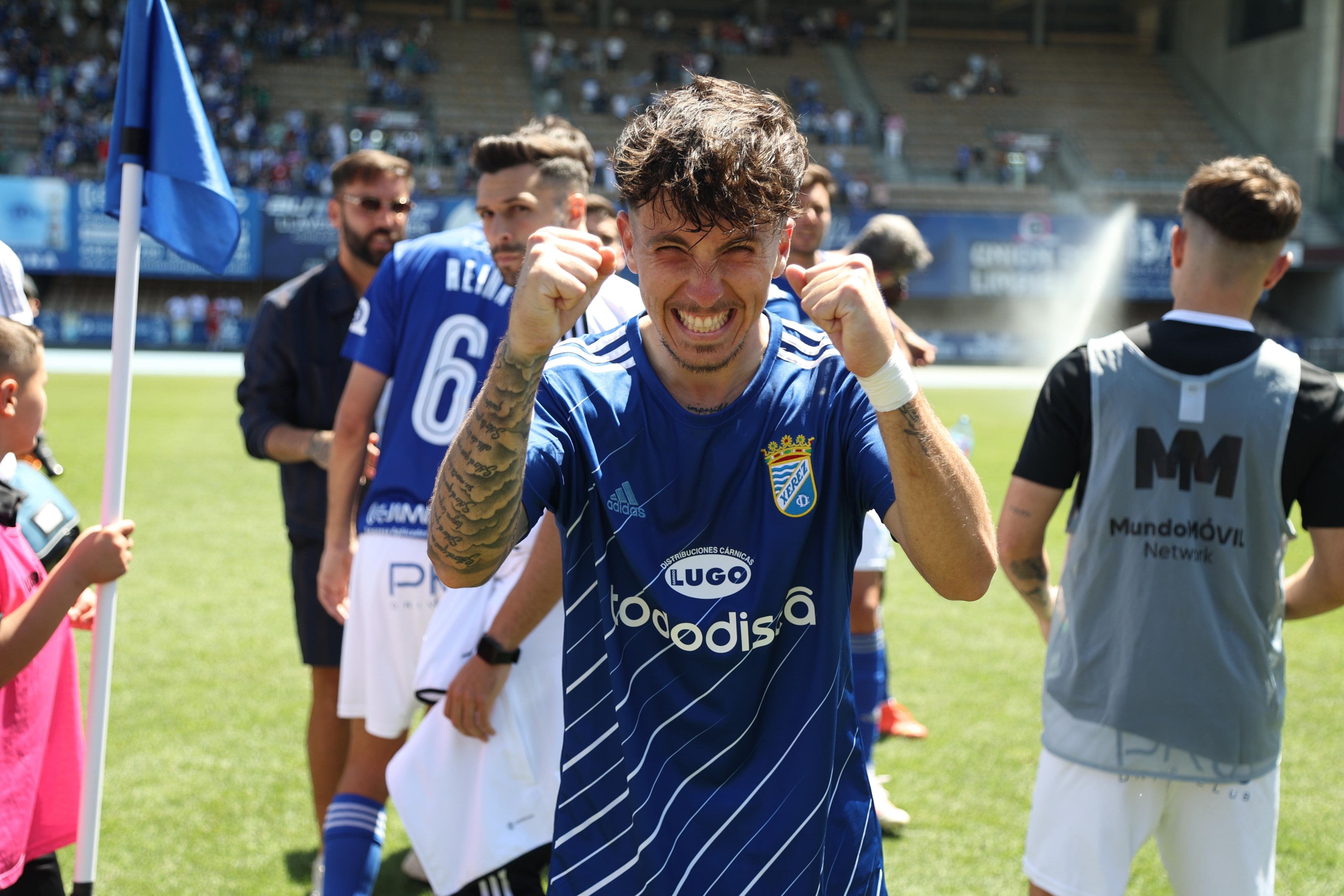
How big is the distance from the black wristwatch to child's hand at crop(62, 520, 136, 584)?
831mm

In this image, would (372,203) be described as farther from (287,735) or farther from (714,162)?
(714,162)

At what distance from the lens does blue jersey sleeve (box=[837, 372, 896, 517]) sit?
6.27ft

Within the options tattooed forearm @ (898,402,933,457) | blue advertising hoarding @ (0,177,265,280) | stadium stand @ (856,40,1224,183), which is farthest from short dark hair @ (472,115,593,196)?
stadium stand @ (856,40,1224,183)

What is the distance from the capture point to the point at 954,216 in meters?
35.4

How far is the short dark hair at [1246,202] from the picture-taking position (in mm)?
2732

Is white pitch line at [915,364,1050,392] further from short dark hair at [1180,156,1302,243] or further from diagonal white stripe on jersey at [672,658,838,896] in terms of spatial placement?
diagonal white stripe on jersey at [672,658,838,896]

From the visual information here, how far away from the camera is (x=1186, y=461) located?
2.72 meters

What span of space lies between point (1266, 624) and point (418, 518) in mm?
2296

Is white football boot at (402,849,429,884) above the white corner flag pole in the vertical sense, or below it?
below

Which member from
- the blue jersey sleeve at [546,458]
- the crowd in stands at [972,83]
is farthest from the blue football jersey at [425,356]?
the crowd in stands at [972,83]

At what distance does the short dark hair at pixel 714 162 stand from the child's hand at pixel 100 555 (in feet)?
5.09

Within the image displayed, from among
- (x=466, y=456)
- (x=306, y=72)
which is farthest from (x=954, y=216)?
(x=466, y=456)

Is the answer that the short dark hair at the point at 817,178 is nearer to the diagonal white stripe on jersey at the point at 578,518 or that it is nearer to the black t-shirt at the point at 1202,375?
the black t-shirt at the point at 1202,375

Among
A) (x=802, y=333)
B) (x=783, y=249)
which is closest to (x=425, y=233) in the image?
(x=802, y=333)
